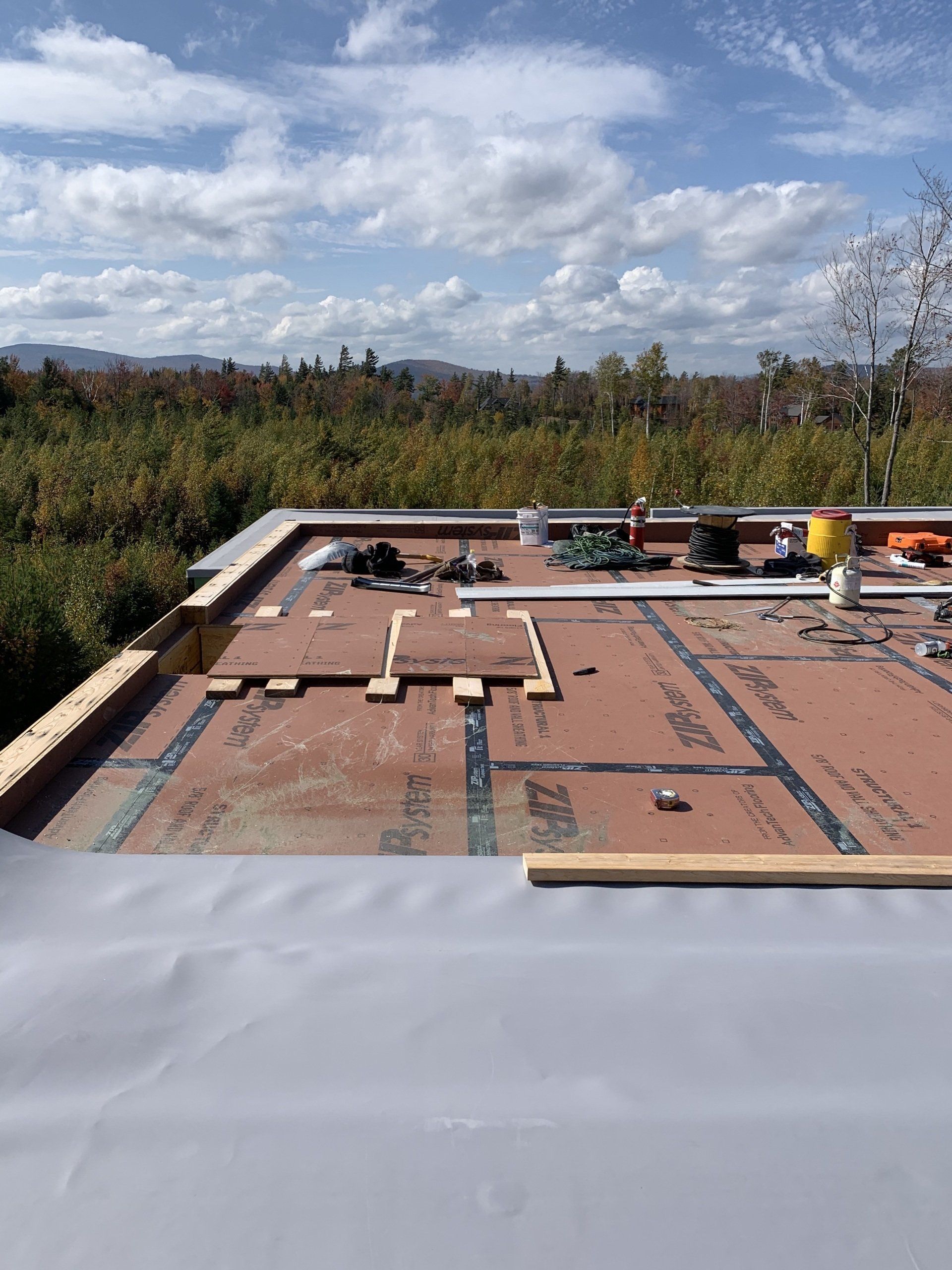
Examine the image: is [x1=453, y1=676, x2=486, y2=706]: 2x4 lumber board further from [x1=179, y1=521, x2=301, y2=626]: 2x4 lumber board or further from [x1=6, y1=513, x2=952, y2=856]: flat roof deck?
[x1=179, y1=521, x2=301, y2=626]: 2x4 lumber board

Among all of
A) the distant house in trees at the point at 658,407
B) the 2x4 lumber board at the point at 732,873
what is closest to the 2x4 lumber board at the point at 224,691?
the 2x4 lumber board at the point at 732,873

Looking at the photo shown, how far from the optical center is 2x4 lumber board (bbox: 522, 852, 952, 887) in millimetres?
2014

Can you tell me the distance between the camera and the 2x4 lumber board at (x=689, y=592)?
5969mm

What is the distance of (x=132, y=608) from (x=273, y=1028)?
53.5 feet

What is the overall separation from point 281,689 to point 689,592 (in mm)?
3268

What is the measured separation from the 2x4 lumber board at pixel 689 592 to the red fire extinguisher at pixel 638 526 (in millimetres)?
1255

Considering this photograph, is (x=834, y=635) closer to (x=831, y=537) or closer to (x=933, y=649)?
(x=933, y=649)

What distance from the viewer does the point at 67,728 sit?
11.1 ft

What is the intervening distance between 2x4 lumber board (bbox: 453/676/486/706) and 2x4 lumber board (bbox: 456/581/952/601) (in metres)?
1.94

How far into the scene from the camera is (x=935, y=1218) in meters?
1.22

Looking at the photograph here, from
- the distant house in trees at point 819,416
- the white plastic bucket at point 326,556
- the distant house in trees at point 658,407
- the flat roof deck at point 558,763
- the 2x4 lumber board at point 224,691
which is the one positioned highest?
the distant house in trees at point 658,407

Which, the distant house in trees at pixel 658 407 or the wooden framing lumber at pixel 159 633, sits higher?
the distant house in trees at pixel 658 407

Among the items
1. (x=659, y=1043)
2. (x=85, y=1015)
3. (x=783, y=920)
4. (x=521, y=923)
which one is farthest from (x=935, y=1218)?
(x=85, y=1015)

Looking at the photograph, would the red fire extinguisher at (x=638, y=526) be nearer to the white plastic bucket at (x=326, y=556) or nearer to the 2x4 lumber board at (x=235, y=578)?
the white plastic bucket at (x=326, y=556)
